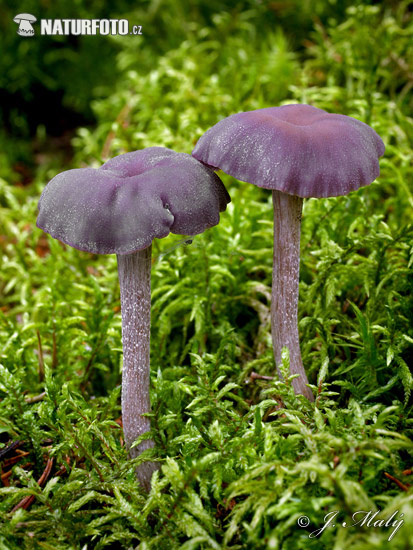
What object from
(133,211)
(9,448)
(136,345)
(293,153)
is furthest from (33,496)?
(293,153)

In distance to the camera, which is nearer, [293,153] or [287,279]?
[293,153]

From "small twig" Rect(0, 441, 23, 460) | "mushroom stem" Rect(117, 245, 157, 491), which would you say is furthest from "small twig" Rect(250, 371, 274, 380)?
"small twig" Rect(0, 441, 23, 460)

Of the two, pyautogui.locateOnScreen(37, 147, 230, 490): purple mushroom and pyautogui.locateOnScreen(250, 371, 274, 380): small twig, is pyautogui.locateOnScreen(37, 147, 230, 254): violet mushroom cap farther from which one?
pyautogui.locateOnScreen(250, 371, 274, 380): small twig

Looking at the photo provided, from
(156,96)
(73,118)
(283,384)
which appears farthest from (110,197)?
(73,118)

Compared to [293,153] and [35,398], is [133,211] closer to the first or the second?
[293,153]

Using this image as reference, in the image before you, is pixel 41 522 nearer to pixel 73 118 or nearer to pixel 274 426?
pixel 274 426

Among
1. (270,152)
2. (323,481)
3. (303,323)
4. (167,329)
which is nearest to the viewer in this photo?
(323,481)

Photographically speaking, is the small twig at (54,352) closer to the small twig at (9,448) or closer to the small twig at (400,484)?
the small twig at (9,448)
